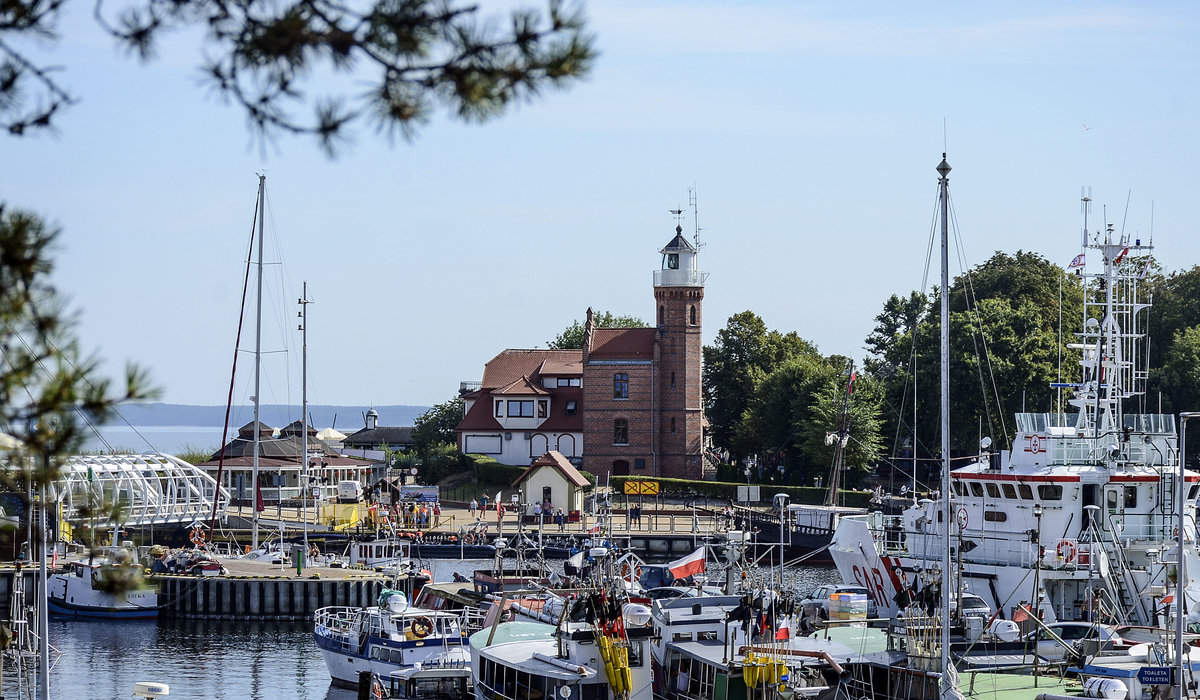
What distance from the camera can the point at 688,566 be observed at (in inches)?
1961

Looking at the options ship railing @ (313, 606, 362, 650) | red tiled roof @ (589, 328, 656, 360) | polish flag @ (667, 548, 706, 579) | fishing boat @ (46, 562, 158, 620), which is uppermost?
red tiled roof @ (589, 328, 656, 360)

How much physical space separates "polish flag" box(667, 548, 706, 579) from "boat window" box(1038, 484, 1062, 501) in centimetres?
1246

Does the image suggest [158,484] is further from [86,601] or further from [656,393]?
[656,393]

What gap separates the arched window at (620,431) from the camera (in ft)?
302

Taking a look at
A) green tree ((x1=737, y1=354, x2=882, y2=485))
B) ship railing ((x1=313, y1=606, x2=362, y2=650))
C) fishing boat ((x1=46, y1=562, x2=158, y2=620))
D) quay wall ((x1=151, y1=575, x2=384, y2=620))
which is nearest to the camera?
ship railing ((x1=313, y1=606, x2=362, y2=650))

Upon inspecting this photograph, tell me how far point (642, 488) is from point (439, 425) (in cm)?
3061

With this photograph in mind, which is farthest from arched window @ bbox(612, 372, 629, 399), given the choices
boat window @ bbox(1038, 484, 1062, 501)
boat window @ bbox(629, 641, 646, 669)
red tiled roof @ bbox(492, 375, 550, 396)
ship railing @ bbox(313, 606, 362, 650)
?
boat window @ bbox(629, 641, 646, 669)

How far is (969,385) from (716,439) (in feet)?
77.0

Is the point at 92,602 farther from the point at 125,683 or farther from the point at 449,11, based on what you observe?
the point at 449,11

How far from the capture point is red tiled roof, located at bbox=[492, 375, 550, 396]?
97.0m

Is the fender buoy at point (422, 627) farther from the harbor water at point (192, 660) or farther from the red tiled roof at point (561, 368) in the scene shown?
the red tiled roof at point (561, 368)

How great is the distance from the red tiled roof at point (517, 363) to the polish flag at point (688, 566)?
49819mm

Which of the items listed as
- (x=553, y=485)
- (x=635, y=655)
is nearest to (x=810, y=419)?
(x=553, y=485)

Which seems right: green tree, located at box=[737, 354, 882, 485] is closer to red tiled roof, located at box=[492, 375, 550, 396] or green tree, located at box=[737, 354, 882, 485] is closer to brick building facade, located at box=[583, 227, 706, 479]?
brick building facade, located at box=[583, 227, 706, 479]
